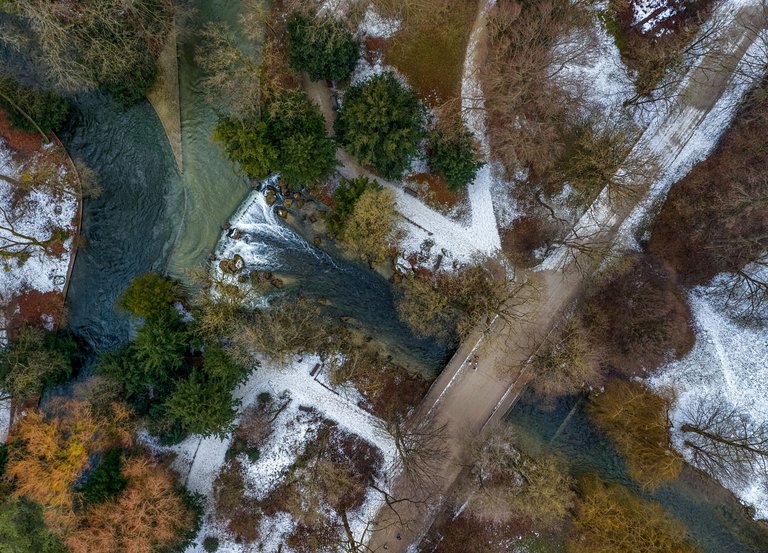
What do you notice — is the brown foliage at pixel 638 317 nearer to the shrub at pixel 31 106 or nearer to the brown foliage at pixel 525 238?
the brown foliage at pixel 525 238

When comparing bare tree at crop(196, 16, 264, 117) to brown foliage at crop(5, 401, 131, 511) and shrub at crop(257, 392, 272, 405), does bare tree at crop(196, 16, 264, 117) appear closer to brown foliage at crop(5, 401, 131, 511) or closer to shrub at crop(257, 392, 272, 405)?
shrub at crop(257, 392, 272, 405)

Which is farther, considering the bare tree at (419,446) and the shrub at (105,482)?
the bare tree at (419,446)

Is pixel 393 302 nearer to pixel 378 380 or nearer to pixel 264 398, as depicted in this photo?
pixel 378 380

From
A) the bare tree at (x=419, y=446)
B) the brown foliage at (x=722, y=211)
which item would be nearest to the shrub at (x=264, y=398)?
the bare tree at (x=419, y=446)

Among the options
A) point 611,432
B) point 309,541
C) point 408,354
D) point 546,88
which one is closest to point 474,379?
point 408,354

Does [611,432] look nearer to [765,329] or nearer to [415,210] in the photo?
[765,329]
